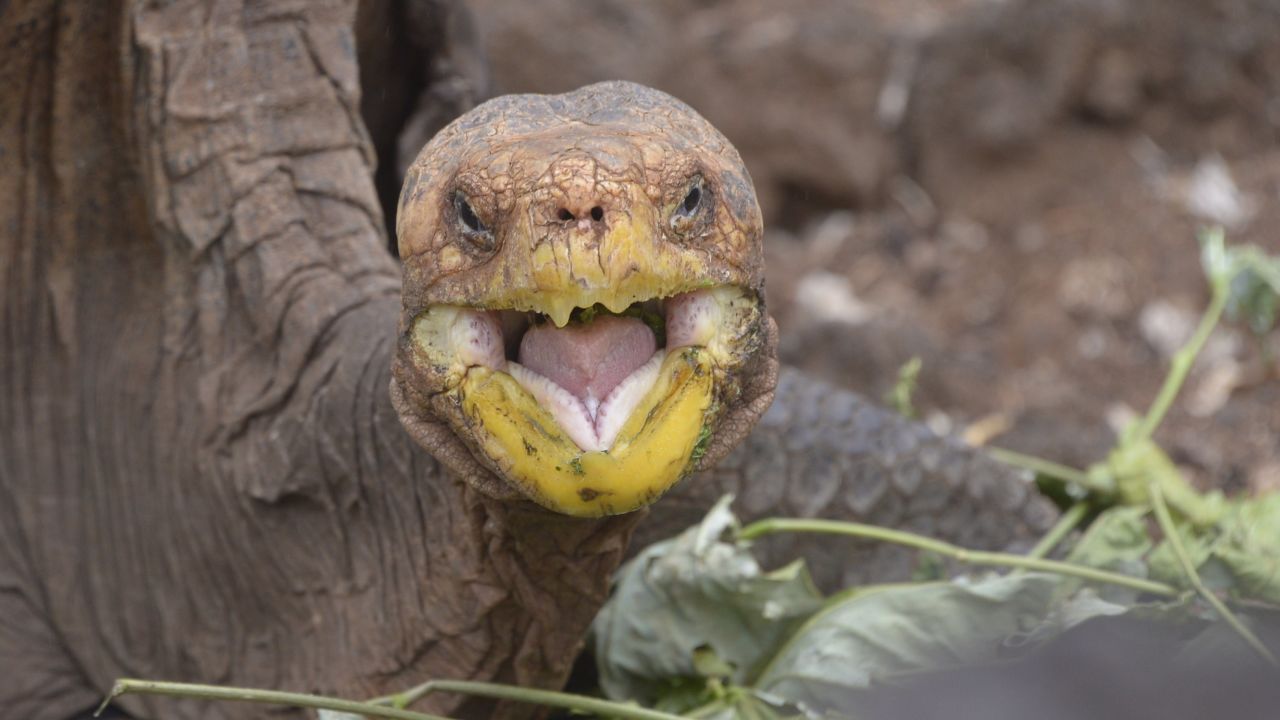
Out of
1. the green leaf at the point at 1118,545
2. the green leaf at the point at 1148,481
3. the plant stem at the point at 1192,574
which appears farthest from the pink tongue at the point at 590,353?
the green leaf at the point at 1148,481

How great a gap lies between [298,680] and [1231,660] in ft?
5.21

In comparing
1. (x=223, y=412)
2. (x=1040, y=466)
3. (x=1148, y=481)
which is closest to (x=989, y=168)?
(x=1040, y=466)

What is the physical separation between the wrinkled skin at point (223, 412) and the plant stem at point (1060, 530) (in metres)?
0.06

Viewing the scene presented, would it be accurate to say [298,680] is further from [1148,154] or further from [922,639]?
[1148,154]

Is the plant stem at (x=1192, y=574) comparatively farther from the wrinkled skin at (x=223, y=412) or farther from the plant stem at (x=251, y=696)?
the plant stem at (x=251, y=696)

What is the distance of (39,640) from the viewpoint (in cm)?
270

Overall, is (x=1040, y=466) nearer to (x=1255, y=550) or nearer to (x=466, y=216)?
(x=1255, y=550)

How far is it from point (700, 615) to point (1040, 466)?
110 cm

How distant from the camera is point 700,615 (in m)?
2.40

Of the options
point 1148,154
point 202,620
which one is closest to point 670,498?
point 202,620

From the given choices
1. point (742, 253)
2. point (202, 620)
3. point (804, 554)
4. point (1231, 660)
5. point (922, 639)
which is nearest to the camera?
point (1231, 660)

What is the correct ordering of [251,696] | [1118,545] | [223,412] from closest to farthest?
[251,696] < [223,412] < [1118,545]

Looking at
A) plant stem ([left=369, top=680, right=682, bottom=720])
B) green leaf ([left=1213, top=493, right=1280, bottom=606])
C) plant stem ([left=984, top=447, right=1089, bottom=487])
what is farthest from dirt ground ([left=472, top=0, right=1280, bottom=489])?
plant stem ([left=369, top=680, right=682, bottom=720])

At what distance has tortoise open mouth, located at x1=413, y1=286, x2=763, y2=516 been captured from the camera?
1.55 meters
